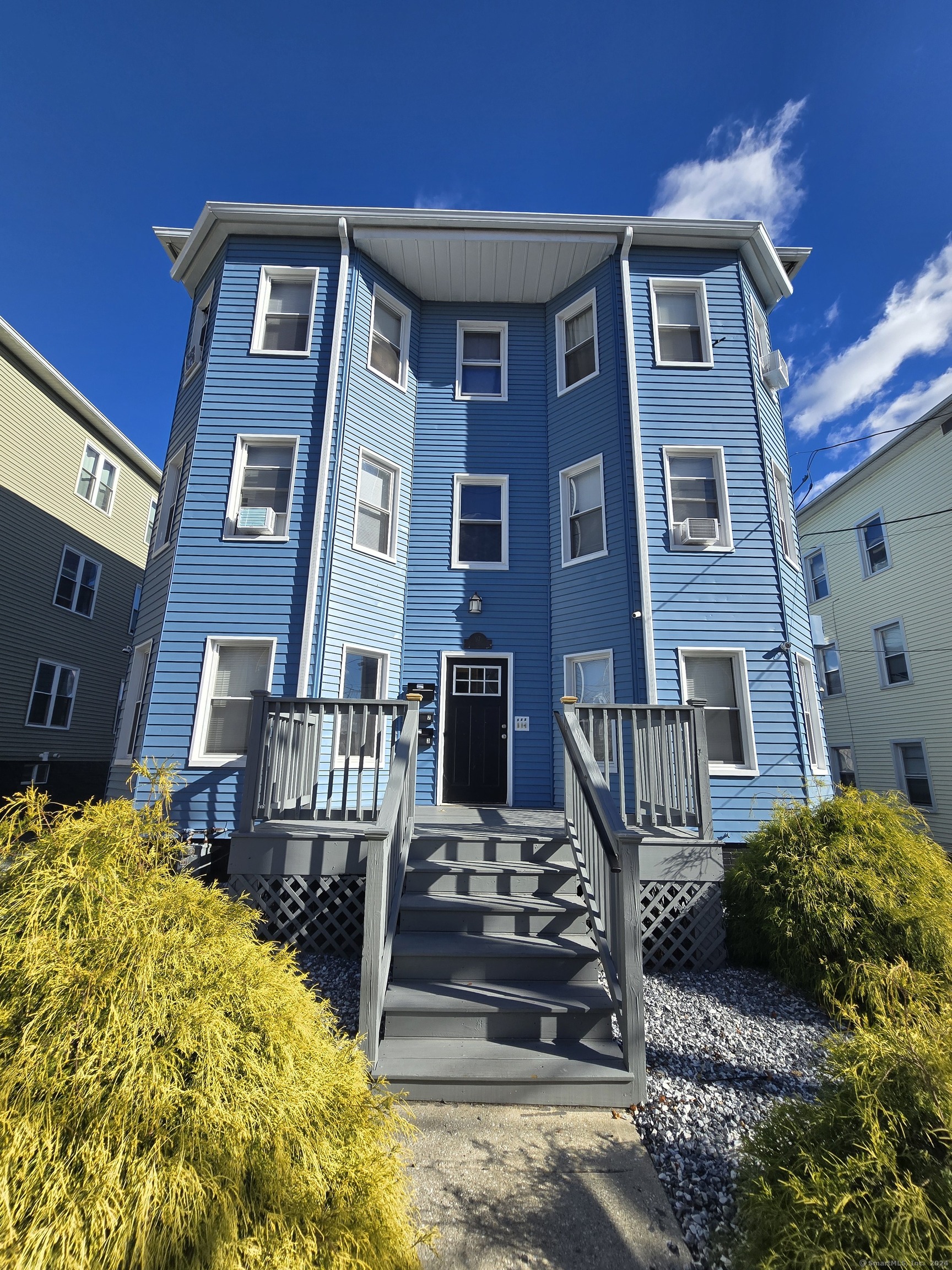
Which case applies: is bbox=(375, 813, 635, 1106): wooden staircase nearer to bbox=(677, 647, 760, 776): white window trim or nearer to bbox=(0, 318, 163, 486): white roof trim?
bbox=(677, 647, 760, 776): white window trim

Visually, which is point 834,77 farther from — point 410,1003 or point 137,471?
point 137,471

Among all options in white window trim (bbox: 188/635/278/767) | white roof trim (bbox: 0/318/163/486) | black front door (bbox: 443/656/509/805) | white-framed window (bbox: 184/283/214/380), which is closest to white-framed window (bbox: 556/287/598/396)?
black front door (bbox: 443/656/509/805)

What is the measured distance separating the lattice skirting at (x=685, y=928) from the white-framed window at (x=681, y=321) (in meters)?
8.12

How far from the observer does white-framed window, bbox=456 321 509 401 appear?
10094 millimetres

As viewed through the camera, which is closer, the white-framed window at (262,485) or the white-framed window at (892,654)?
the white-framed window at (262,485)

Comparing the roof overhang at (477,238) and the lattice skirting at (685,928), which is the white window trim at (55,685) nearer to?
the roof overhang at (477,238)

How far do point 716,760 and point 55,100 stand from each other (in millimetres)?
16263

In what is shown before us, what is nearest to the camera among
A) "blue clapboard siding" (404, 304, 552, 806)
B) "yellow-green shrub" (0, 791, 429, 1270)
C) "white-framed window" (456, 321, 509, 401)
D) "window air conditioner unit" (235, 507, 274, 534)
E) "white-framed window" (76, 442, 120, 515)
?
"yellow-green shrub" (0, 791, 429, 1270)

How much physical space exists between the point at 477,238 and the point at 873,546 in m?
13.5

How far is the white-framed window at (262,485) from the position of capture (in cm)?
826

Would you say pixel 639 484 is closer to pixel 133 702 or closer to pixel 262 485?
pixel 262 485

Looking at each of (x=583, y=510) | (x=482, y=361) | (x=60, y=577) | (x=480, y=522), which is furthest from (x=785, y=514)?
(x=60, y=577)

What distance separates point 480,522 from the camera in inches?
374

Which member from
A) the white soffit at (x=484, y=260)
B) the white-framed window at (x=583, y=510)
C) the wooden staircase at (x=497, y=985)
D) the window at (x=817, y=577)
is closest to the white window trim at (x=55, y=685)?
the white soffit at (x=484, y=260)
